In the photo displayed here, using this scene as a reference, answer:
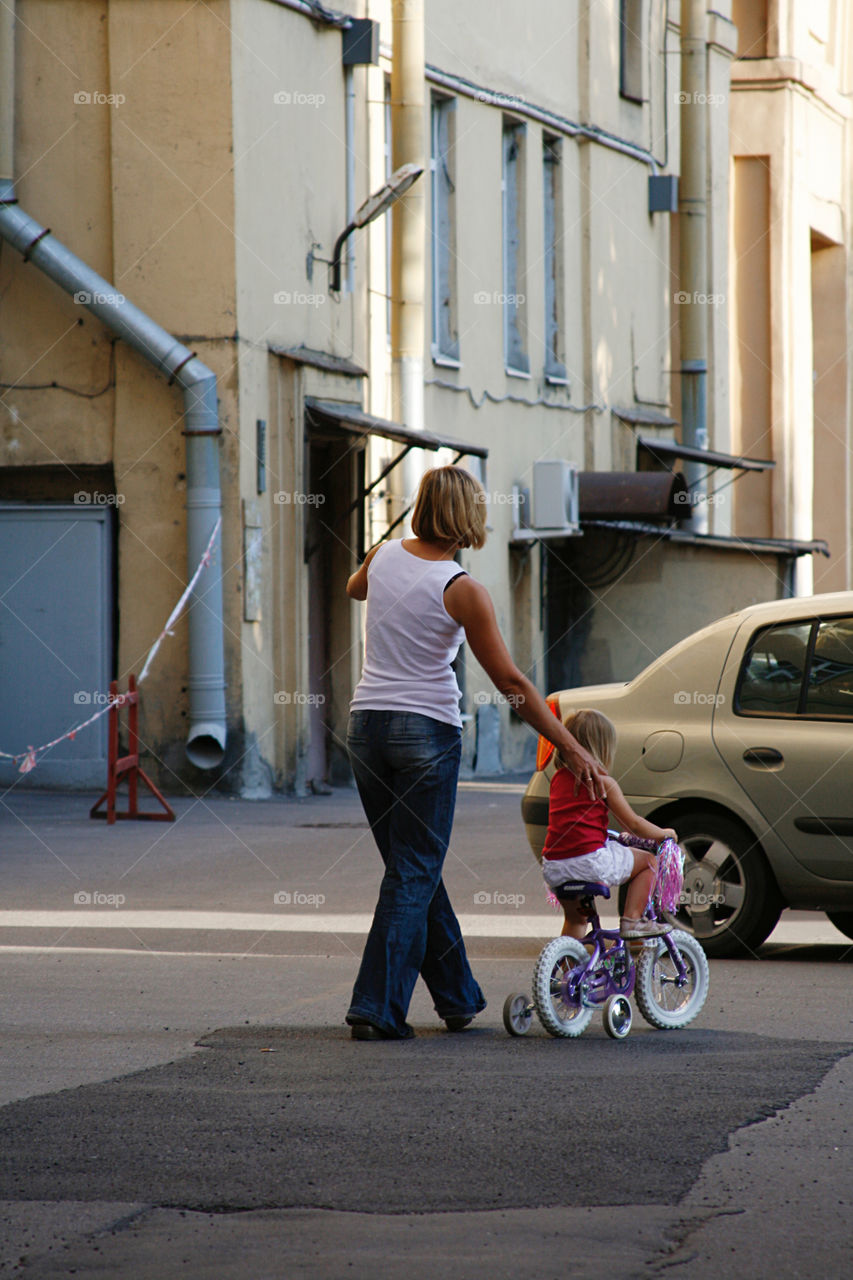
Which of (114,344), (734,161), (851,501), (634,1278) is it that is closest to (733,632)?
(634,1278)

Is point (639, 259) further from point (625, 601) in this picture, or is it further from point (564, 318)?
point (625, 601)

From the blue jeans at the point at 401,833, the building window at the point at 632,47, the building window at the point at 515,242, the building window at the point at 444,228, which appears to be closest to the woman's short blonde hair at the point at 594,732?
the blue jeans at the point at 401,833

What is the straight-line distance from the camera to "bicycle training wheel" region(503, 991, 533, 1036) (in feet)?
21.4

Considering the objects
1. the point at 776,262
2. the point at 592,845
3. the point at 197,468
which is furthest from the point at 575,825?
the point at 776,262

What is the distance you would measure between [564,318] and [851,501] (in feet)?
46.5

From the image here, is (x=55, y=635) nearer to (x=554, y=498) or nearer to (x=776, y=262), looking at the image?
(x=554, y=498)

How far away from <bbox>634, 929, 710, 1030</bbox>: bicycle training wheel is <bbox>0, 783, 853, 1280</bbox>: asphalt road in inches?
3.3

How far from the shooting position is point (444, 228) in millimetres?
21344

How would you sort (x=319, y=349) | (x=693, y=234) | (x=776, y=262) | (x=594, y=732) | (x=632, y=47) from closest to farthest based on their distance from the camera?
(x=594, y=732)
(x=319, y=349)
(x=632, y=47)
(x=693, y=234)
(x=776, y=262)

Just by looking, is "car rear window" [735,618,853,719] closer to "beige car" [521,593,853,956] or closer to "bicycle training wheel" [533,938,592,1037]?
"beige car" [521,593,853,956]

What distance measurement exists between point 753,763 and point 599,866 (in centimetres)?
215

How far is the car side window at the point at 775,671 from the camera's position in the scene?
8.88 metres

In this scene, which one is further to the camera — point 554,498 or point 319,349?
point 554,498

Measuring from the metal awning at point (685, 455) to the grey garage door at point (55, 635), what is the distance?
35.2ft
